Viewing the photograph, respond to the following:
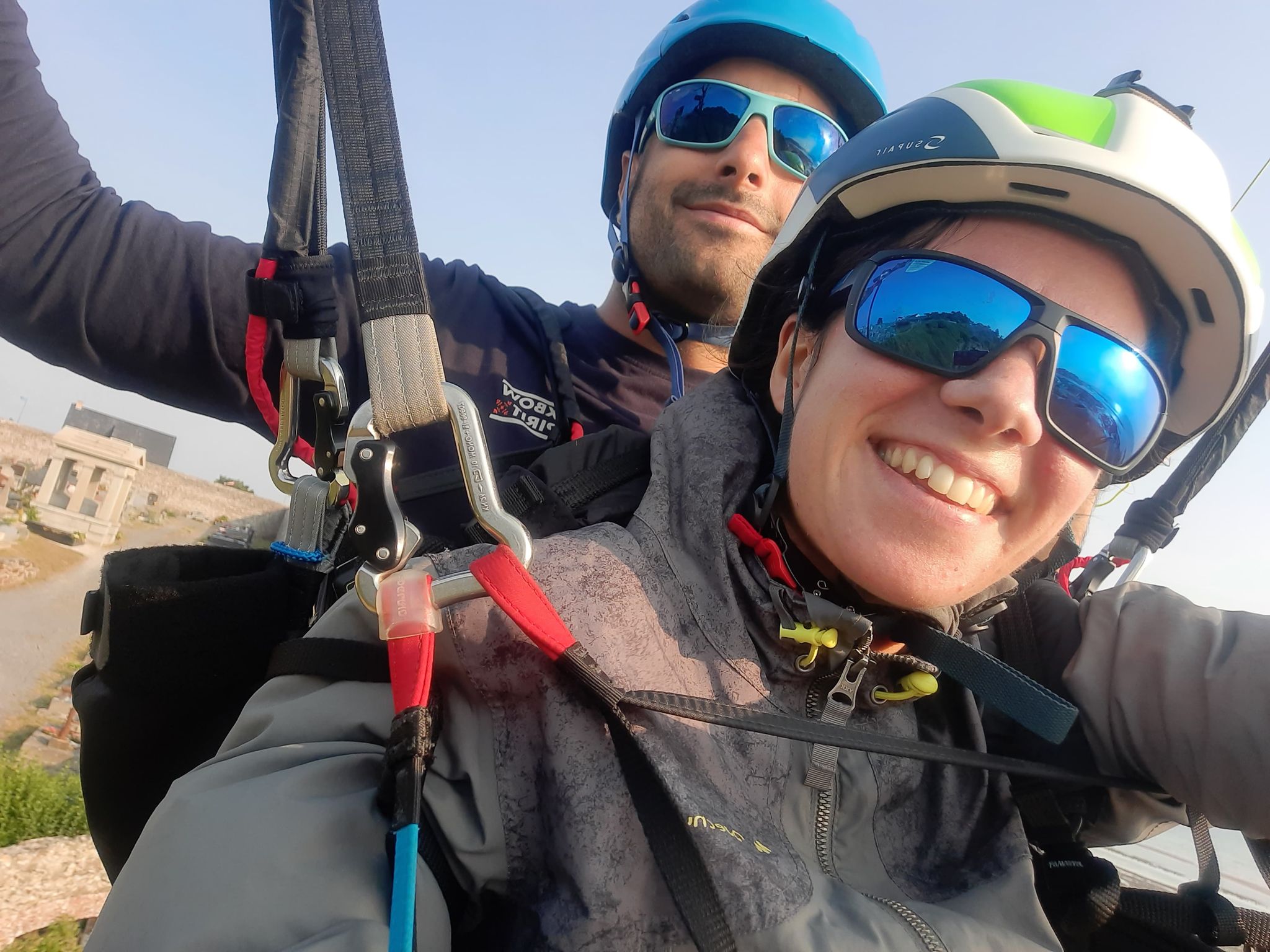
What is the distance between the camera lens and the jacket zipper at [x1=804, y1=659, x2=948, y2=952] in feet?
3.46

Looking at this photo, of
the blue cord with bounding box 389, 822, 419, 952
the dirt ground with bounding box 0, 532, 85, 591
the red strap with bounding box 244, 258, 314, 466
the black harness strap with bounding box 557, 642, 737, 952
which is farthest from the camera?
the dirt ground with bounding box 0, 532, 85, 591

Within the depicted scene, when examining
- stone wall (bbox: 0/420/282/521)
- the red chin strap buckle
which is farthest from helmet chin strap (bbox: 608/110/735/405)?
stone wall (bbox: 0/420/282/521)

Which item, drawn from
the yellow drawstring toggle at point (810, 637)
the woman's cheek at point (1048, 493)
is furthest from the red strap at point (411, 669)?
the woman's cheek at point (1048, 493)

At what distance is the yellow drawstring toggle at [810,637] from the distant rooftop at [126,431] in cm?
3949

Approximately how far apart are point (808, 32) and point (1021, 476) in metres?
2.31

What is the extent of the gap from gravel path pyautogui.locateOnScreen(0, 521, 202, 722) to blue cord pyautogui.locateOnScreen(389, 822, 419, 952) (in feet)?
62.7

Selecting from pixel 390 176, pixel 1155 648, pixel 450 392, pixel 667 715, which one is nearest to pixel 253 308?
pixel 390 176

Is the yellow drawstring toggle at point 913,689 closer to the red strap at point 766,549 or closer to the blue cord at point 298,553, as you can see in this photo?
the red strap at point 766,549

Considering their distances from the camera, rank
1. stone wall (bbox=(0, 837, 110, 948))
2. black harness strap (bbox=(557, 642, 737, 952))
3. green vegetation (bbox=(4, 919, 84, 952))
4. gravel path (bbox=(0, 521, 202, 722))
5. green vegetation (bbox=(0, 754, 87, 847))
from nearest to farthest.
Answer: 1. black harness strap (bbox=(557, 642, 737, 952))
2. stone wall (bbox=(0, 837, 110, 948))
3. green vegetation (bbox=(4, 919, 84, 952))
4. green vegetation (bbox=(0, 754, 87, 847))
5. gravel path (bbox=(0, 521, 202, 722))

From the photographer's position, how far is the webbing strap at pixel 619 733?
0.98 meters

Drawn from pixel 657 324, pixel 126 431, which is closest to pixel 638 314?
pixel 657 324

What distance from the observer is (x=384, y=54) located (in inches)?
50.3

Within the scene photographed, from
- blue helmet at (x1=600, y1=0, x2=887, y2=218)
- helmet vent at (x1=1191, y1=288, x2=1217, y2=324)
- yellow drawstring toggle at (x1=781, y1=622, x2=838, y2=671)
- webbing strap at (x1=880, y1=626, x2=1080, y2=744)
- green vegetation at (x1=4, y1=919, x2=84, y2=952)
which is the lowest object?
green vegetation at (x1=4, y1=919, x2=84, y2=952)

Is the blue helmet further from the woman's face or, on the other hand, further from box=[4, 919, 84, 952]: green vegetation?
box=[4, 919, 84, 952]: green vegetation
